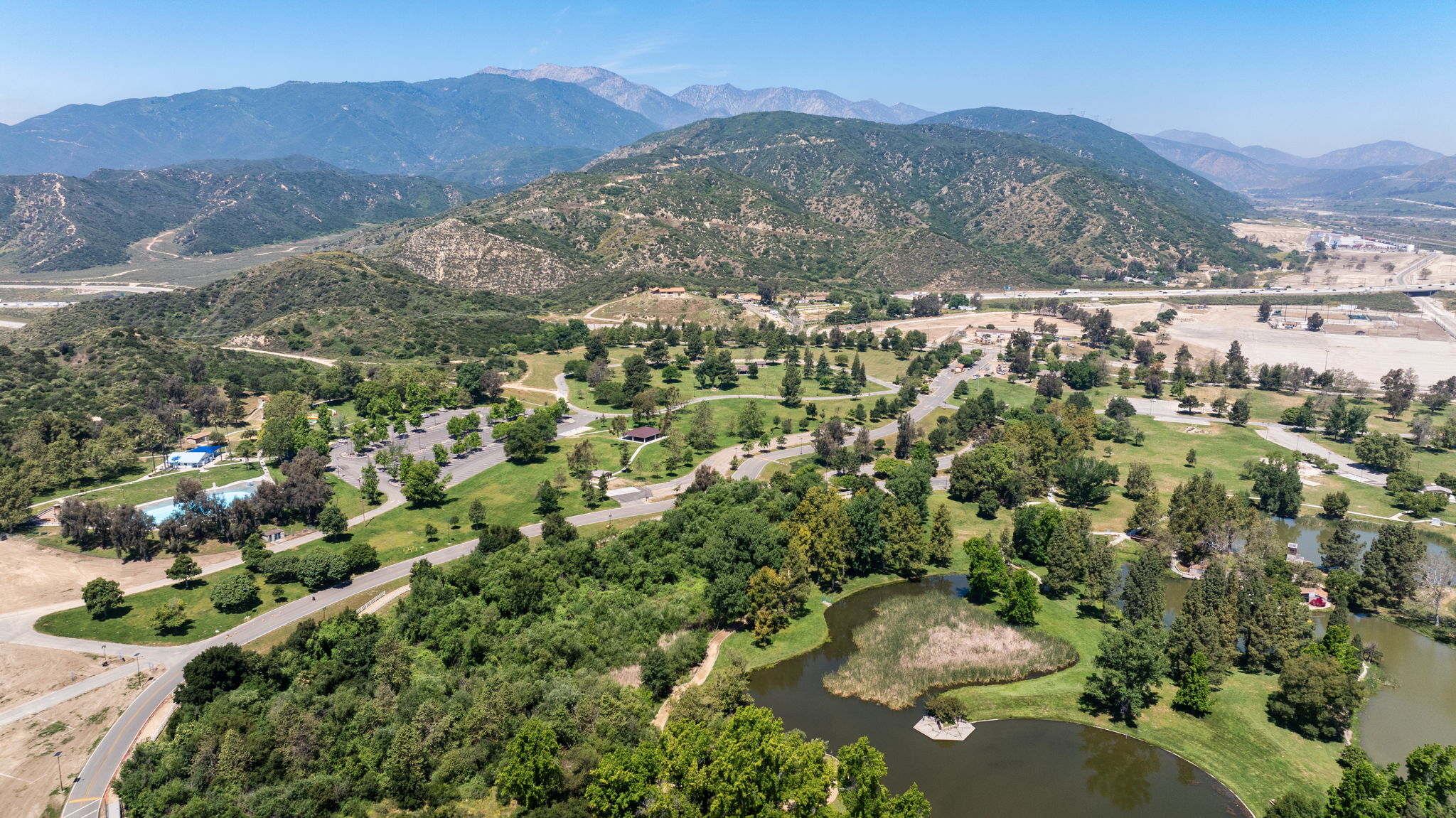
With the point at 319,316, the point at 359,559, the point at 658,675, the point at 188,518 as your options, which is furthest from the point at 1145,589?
the point at 319,316

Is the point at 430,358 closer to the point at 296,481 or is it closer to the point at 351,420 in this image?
the point at 351,420

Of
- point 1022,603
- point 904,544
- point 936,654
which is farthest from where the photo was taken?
point 904,544

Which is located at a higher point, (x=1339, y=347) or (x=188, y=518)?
(x=188, y=518)

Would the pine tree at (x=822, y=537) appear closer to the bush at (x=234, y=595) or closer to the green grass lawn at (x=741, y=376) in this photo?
the bush at (x=234, y=595)

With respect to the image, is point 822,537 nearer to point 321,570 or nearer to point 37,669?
point 321,570

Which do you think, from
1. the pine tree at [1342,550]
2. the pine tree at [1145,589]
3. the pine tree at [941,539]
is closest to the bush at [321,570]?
the pine tree at [941,539]

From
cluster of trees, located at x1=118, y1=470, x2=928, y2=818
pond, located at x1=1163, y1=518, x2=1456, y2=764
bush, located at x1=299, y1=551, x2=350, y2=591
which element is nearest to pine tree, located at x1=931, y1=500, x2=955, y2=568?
cluster of trees, located at x1=118, y1=470, x2=928, y2=818
